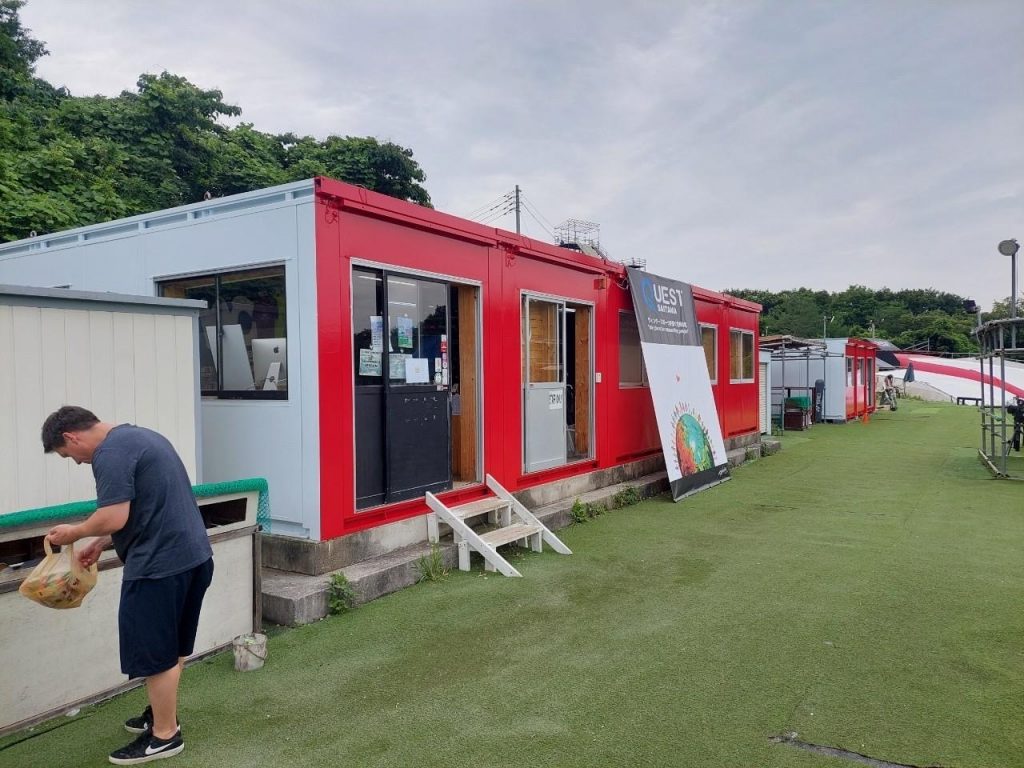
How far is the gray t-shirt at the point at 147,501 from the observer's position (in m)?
2.76

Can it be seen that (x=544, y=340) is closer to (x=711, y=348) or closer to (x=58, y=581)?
(x=711, y=348)

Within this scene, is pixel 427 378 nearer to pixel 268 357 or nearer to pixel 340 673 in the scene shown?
pixel 268 357

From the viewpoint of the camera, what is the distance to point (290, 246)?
5000mm

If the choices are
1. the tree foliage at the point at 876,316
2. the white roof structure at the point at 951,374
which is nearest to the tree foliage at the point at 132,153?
the white roof structure at the point at 951,374

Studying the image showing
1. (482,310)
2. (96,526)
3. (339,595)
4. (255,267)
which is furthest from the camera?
(482,310)

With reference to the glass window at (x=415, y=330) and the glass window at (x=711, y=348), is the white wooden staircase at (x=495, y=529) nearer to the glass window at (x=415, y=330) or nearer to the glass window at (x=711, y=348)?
the glass window at (x=415, y=330)

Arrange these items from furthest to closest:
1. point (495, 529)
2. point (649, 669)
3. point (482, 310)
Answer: point (482, 310)
point (495, 529)
point (649, 669)

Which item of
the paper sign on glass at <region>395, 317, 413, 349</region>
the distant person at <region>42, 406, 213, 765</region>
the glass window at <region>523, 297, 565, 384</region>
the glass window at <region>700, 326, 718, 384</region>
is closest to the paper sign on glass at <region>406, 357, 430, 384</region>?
the paper sign on glass at <region>395, 317, 413, 349</region>

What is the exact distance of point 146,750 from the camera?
9.61 feet

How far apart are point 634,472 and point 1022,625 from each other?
5106mm

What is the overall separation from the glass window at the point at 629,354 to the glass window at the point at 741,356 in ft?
11.7

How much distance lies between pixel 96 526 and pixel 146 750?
1.00 m

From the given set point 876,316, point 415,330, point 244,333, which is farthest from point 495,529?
point 876,316

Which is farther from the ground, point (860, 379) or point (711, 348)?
point (711, 348)
